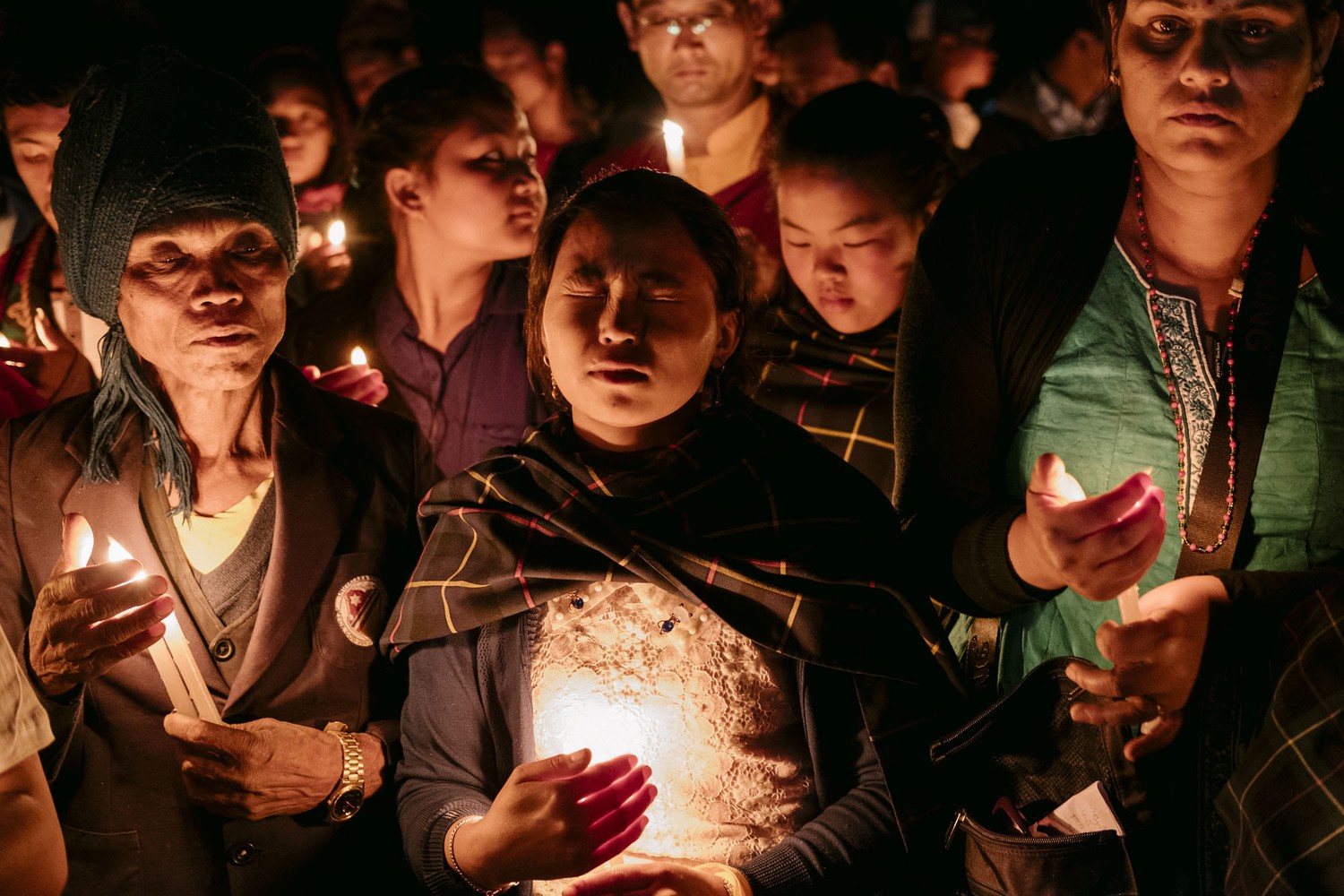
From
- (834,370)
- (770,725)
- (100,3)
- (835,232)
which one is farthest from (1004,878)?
(100,3)

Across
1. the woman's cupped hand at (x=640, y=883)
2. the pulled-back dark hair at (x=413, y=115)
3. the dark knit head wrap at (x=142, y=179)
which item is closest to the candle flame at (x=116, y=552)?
the dark knit head wrap at (x=142, y=179)

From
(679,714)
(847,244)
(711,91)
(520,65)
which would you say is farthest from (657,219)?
(520,65)

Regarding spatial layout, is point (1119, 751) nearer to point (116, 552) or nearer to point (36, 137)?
point (116, 552)

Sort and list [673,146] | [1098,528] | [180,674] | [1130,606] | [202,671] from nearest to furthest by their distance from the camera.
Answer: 1. [1098,528]
2. [1130,606]
3. [180,674]
4. [202,671]
5. [673,146]

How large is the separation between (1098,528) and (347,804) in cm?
167

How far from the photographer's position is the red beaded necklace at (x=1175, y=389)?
2.16m

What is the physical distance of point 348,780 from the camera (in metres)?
2.54

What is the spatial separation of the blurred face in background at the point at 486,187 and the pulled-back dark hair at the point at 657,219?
4.90 ft

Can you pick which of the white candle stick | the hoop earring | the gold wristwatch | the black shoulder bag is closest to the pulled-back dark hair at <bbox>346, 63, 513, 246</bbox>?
the hoop earring

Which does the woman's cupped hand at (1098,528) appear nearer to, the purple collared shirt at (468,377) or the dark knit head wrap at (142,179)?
the dark knit head wrap at (142,179)

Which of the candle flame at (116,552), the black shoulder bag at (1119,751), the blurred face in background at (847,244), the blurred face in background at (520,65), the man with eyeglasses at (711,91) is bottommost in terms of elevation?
the black shoulder bag at (1119,751)

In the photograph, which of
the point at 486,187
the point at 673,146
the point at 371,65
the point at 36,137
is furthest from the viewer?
the point at 371,65

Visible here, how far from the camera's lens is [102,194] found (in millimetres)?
2459

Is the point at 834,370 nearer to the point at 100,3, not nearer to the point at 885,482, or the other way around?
the point at 885,482
